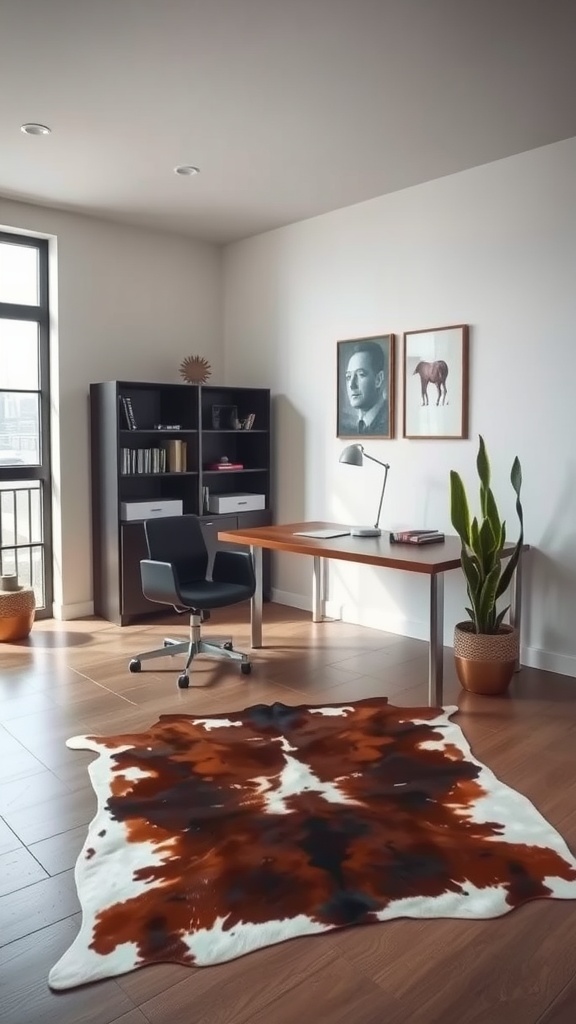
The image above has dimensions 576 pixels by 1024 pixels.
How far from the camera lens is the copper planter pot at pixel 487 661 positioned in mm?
3799

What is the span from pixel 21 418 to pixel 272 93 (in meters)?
2.85

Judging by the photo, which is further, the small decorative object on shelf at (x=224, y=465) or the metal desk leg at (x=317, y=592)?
the small decorative object on shelf at (x=224, y=465)

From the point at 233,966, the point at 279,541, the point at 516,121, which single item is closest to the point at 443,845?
the point at 233,966

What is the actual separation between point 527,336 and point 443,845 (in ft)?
9.15

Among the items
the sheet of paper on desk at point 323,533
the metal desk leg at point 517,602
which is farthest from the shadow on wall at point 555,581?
the sheet of paper on desk at point 323,533

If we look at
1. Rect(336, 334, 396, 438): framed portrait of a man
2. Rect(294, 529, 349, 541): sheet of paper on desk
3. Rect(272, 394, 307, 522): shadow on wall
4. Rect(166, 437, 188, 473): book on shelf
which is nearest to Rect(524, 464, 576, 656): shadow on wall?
Rect(294, 529, 349, 541): sheet of paper on desk

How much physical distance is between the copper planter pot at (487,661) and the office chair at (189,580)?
3.74 feet

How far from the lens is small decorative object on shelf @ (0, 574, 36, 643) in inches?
188

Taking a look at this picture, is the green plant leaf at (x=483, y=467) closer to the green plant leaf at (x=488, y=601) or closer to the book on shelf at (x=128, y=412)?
the green plant leaf at (x=488, y=601)

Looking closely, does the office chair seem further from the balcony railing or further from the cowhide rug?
the balcony railing

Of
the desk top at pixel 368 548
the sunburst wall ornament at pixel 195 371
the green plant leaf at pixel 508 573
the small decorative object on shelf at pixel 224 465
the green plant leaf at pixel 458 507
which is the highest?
the sunburst wall ornament at pixel 195 371

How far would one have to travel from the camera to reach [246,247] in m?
5.98

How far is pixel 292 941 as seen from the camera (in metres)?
1.97

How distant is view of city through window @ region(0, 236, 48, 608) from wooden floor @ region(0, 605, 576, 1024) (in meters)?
1.11
